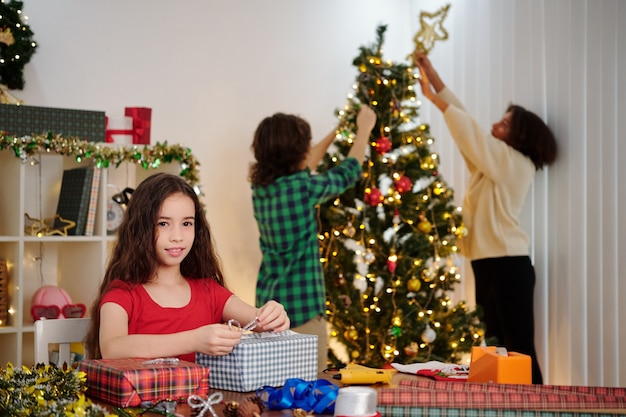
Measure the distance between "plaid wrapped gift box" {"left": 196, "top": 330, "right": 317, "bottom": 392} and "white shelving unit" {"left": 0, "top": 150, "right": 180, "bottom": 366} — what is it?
6.76ft

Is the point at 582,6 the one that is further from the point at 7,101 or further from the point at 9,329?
the point at 9,329

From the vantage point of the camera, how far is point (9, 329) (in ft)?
11.2

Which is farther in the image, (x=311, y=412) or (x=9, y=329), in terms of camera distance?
(x=9, y=329)

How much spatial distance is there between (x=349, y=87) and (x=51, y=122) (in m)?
2.27

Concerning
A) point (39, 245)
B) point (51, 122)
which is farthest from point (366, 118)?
point (39, 245)

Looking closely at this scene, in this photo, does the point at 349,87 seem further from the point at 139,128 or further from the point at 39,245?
the point at 39,245

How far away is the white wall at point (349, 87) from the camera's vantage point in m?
4.08

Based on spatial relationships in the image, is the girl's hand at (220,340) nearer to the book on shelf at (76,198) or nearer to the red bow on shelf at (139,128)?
the book on shelf at (76,198)

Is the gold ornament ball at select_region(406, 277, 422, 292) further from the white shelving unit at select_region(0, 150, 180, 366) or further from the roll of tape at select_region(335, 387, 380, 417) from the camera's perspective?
the roll of tape at select_region(335, 387, 380, 417)

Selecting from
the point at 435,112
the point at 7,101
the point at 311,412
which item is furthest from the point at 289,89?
the point at 311,412

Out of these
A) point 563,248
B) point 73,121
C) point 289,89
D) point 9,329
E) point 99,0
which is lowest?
point 9,329

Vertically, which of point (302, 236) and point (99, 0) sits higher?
point (99, 0)

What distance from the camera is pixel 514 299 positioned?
428 cm

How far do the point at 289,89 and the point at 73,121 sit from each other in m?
1.77
